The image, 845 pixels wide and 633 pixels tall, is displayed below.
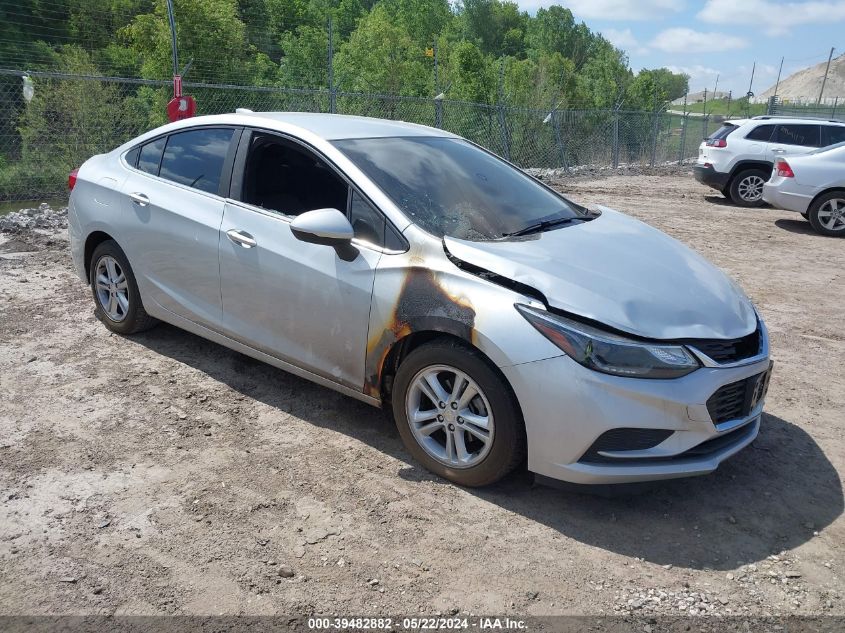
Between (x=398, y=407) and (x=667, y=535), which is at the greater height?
(x=398, y=407)

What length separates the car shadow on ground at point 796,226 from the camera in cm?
1138

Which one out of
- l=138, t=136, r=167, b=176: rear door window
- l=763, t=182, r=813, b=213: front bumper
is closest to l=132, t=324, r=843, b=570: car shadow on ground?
l=138, t=136, r=167, b=176: rear door window

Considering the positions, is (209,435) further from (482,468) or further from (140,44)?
(140,44)

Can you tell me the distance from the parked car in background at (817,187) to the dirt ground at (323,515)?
7.09 metres

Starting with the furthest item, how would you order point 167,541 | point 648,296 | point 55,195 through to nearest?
point 55,195 → point 648,296 → point 167,541

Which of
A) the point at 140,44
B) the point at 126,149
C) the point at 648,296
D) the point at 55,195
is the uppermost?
the point at 140,44

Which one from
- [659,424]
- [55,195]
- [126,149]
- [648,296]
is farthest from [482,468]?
[55,195]

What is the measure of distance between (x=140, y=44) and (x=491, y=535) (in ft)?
85.7

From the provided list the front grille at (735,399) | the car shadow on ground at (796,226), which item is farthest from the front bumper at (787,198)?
the front grille at (735,399)

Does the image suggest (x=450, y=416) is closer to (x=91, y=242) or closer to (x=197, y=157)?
(x=197, y=157)

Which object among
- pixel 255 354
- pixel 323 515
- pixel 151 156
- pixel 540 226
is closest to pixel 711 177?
pixel 540 226

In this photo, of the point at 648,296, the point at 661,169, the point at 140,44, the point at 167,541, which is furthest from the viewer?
the point at 140,44

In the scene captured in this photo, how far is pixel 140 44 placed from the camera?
24875 millimetres

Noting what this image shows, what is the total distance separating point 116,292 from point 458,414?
9.86ft
